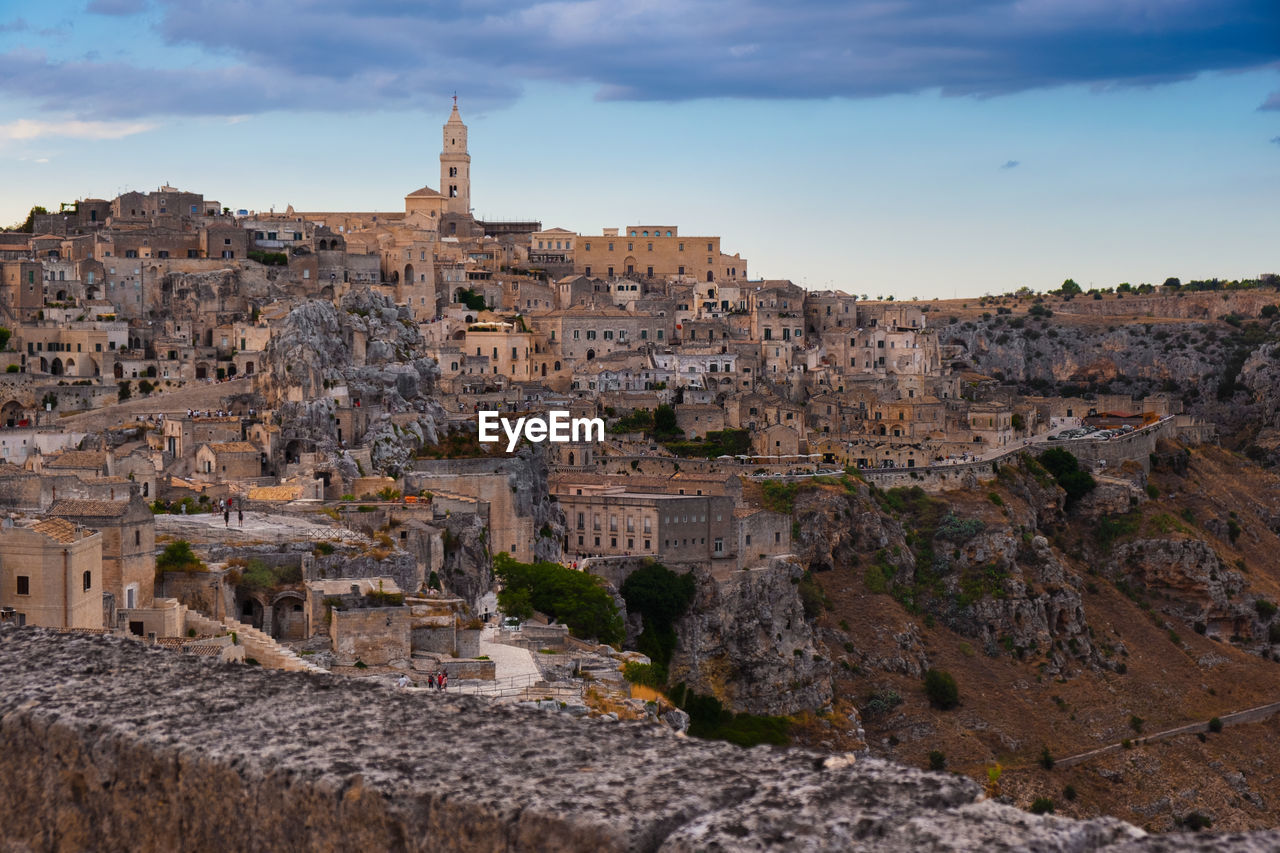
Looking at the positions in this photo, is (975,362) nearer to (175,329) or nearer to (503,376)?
(503,376)

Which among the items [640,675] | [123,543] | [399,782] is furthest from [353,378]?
[399,782]

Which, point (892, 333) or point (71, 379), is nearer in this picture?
point (71, 379)

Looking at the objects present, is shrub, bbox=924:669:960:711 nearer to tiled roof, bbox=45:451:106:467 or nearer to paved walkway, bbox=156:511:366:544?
paved walkway, bbox=156:511:366:544

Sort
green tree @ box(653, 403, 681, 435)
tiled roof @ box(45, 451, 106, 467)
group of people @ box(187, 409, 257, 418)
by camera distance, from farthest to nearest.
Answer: green tree @ box(653, 403, 681, 435), group of people @ box(187, 409, 257, 418), tiled roof @ box(45, 451, 106, 467)

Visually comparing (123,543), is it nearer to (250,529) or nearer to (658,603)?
(250,529)

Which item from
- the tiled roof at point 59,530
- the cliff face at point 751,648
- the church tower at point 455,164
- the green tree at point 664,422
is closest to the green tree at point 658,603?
the cliff face at point 751,648

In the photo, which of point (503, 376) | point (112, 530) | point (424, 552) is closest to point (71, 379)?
point (503, 376)

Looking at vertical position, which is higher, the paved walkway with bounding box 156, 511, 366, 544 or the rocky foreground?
the rocky foreground

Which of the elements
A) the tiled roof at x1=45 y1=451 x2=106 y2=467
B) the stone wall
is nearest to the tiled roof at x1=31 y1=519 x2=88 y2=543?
the stone wall
